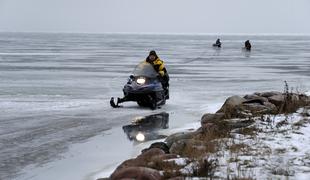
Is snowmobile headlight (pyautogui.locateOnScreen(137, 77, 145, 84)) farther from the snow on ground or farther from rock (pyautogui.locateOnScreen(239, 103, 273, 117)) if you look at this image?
the snow on ground

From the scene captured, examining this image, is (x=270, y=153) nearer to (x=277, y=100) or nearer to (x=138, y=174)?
(x=138, y=174)

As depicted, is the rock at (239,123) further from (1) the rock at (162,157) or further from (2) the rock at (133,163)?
(2) the rock at (133,163)

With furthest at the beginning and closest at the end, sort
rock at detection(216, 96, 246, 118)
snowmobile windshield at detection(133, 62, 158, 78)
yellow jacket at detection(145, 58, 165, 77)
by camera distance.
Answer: yellow jacket at detection(145, 58, 165, 77)
snowmobile windshield at detection(133, 62, 158, 78)
rock at detection(216, 96, 246, 118)

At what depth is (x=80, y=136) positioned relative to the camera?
39.0ft

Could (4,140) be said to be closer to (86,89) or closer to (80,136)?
(80,136)

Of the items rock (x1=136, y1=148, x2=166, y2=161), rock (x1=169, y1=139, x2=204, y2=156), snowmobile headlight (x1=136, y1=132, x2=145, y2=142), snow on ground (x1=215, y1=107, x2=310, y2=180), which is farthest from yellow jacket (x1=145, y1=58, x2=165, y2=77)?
rock (x1=136, y1=148, x2=166, y2=161)

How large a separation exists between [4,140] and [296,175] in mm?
6425

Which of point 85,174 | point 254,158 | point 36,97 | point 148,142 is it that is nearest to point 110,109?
point 36,97

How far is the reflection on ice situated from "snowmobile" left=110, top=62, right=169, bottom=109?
1.09m

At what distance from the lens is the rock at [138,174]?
6.68 meters

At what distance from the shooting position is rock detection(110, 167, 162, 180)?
263 inches

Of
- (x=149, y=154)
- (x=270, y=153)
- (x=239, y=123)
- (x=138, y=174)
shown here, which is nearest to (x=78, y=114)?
(x=239, y=123)

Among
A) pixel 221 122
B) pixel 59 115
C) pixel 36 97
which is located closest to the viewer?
pixel 221 122

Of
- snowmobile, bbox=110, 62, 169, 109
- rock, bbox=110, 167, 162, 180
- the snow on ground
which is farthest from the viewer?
snowmobile, bbox=110, 62, 169, 109
